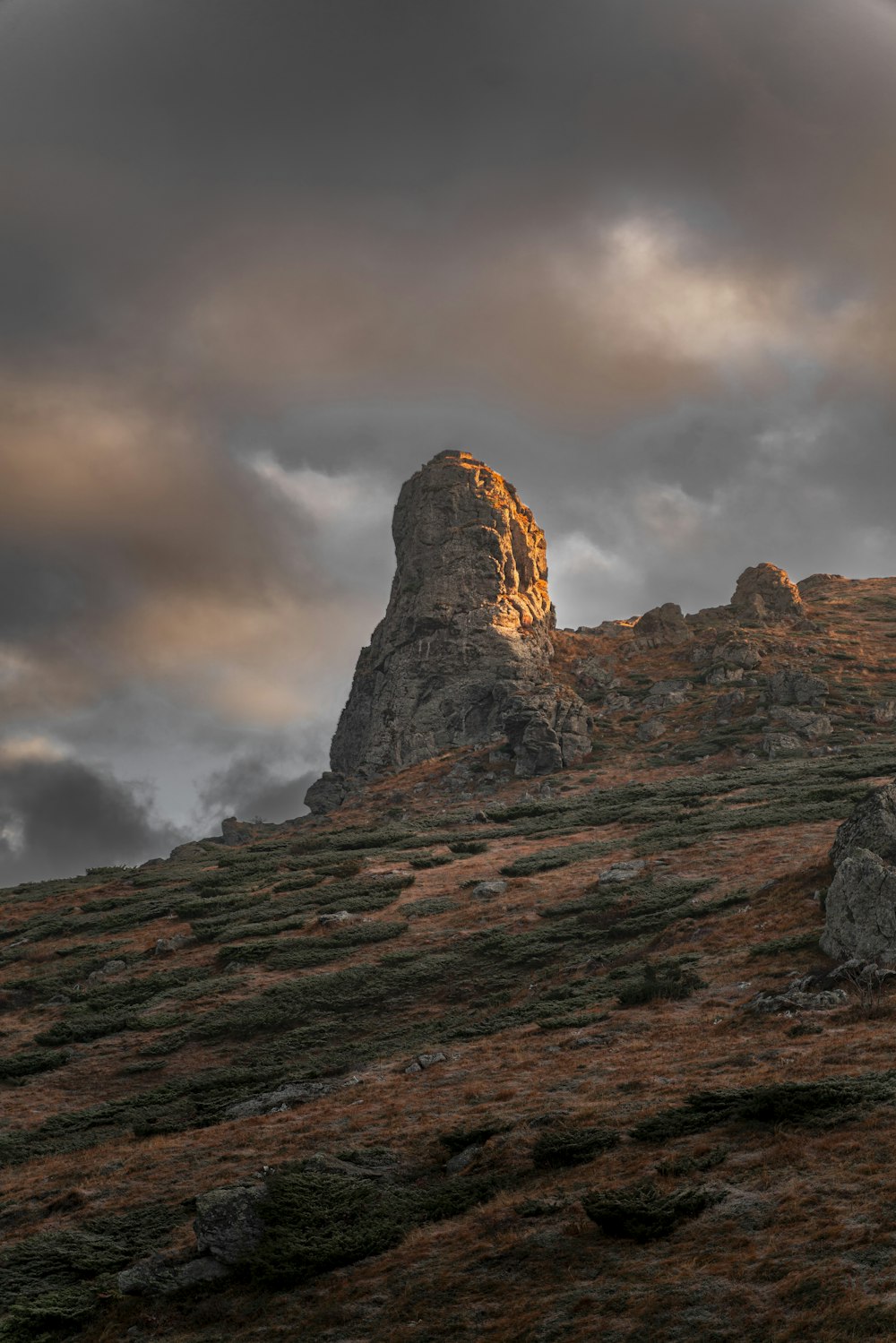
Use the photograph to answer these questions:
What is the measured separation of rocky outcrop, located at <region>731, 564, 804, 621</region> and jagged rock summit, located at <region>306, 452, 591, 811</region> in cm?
2526

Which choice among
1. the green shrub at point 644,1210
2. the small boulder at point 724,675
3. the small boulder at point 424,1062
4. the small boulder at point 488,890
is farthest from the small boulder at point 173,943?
the small boulder at point 724,675

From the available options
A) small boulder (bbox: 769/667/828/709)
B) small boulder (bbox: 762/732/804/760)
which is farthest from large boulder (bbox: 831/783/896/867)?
small boulder (bbox: 769/667/828/709)

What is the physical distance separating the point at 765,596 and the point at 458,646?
139 ft

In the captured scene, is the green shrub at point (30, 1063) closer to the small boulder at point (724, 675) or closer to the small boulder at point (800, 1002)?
the small boulder at point (800, 1002)

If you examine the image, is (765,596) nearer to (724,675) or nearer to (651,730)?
(724,675)

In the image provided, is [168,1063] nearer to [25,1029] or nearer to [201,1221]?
[25,1029]

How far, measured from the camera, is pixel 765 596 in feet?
371

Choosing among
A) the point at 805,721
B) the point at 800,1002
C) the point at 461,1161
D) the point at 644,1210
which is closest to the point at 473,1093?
the point at 461,1161

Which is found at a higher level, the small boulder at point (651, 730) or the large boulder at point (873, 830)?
the small boulder at point (651, 730)

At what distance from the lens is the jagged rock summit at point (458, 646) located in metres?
86.2

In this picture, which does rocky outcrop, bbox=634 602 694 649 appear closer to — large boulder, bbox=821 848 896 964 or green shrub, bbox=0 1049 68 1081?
large boulder, bbox=821 848 896 964

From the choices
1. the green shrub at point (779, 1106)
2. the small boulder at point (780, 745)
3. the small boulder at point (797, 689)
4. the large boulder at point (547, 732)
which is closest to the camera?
the green shrub at point (779, 1106)

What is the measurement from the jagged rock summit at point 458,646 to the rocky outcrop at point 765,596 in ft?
82.9

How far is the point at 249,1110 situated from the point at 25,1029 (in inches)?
586
